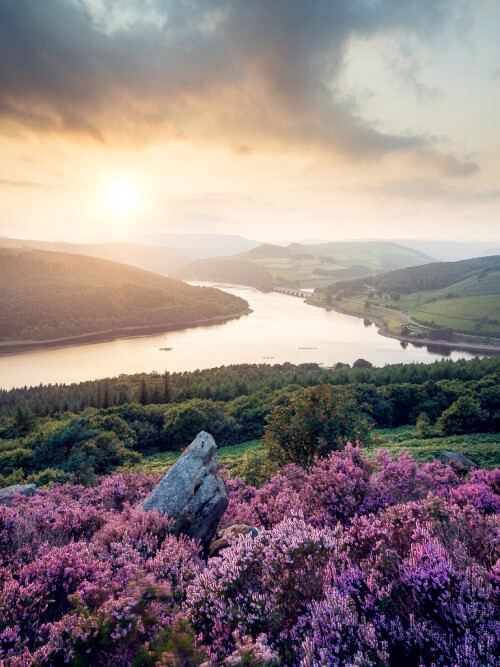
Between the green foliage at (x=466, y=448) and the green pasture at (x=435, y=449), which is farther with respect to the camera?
the green pasture at (x=435, y=449)

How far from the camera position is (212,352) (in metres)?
103

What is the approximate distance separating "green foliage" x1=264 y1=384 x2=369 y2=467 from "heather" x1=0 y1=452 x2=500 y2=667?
7.04m

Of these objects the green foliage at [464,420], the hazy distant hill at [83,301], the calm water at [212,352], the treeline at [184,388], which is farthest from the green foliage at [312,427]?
the hazy distant hill at [83,301]

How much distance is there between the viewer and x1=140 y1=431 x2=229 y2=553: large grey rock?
26.5ft

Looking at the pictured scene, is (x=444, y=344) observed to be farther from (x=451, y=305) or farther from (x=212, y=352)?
(x=212, y=352)

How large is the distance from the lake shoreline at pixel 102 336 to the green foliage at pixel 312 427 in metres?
110

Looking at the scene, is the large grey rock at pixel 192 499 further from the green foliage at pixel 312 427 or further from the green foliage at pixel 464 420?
the green foliage at pixel 464 420

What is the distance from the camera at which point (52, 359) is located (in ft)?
321

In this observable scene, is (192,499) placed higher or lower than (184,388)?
higher

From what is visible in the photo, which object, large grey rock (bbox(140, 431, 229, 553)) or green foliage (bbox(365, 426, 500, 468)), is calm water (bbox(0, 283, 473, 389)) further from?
large grey rock (bbox(140, 431, 229, 553))

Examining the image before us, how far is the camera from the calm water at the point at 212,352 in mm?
87125

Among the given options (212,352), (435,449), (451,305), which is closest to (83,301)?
(212,352)

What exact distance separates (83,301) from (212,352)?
70.2 meters

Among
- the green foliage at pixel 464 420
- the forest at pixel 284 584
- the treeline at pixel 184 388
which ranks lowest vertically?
the treeline at pixel 184 388
